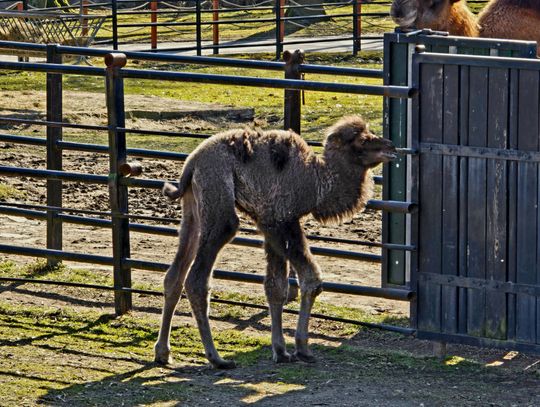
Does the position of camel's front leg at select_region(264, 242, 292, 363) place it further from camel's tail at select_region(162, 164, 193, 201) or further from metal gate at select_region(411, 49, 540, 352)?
metal gate at select_region(411, 49, 540, 352)

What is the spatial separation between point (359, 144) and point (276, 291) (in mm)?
849

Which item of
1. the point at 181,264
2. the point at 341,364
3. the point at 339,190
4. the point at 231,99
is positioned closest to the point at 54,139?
the point at 181,264

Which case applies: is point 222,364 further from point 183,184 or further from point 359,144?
point 359,144

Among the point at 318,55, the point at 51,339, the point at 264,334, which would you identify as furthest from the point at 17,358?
the point at 318,55

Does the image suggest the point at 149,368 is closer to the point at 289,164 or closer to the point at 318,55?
the point at 289,164

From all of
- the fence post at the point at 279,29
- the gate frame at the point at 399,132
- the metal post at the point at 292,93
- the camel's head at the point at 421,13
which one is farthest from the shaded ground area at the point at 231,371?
the fence post at the point at 279,29

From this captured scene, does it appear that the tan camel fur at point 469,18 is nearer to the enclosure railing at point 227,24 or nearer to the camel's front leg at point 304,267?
the camel's front leg at point 304,267

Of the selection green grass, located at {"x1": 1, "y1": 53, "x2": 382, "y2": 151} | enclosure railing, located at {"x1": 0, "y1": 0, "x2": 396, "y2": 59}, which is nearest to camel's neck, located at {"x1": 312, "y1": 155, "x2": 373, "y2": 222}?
green grass, located at {"x1": 1, "y1": 53, "x2": 382, "y2": 151}

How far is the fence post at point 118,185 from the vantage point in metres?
7.76

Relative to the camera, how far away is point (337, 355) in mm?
7070

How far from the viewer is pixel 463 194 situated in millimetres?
6688

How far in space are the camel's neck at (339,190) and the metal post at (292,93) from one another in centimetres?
133

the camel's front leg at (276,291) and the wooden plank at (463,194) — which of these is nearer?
the wooden plank at (463,194)

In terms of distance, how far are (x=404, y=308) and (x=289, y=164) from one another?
5.89ft
